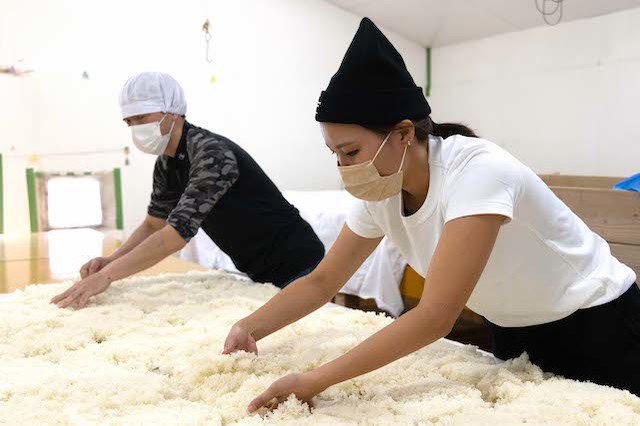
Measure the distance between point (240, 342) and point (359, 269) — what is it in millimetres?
1865

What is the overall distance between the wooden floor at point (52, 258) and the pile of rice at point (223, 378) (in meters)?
0.55

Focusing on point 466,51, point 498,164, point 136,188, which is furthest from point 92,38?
point 498,164

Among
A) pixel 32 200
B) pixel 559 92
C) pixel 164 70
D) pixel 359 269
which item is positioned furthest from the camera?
pixel 559 92

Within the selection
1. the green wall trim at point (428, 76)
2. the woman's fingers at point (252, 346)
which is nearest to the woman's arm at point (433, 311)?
the woman's fingers at point (252, 346)

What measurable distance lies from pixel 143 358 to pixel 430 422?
0.65 meters

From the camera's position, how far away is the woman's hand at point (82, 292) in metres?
1.57

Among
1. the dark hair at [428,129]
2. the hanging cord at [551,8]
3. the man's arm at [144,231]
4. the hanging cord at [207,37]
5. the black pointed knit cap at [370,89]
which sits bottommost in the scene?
the man's arm at [144,231]

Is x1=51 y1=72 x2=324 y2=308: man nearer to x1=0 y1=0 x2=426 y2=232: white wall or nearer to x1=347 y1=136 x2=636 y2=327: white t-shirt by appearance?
x1=347 y1=136 x2=636 y2=327: white t-shirt

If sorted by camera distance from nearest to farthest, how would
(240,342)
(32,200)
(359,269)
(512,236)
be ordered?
(512,236)
(240,342)
(359,269)
(32,200)

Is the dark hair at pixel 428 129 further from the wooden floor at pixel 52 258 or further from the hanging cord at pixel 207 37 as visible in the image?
the hanging cord at pixel 207 37

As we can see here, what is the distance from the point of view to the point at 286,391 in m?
0.89

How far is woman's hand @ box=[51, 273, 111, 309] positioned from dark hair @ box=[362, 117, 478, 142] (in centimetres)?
106

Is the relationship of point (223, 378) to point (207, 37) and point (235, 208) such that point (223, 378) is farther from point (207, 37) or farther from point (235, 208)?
point (207, 37)

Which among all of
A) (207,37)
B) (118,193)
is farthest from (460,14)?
(118,193)
